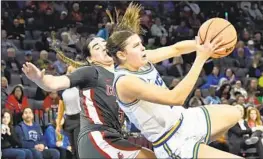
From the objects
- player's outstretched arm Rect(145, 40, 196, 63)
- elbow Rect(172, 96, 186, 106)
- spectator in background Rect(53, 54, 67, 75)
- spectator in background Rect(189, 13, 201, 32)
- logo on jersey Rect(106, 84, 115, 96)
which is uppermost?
player's outstretched arm Rect(145, 40, 196, 63)

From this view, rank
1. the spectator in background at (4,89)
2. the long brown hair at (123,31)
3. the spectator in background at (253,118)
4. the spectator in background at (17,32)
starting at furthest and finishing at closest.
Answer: the spectator in background at (17,32) → the spectator in background at (253,118) → the spectator in background at (4,89) → the long brown hair at (123,31)

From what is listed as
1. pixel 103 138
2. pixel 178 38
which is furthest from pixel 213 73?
pixel 103 138

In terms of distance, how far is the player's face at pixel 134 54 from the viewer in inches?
184

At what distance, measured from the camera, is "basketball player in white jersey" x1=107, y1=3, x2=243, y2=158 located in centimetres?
441

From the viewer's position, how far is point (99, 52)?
5.45 meters

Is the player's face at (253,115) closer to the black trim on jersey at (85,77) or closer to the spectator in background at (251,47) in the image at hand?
the spectator in background at (251,47)

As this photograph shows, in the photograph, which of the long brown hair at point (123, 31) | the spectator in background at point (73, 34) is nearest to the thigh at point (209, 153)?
the long brown hair at point (123, 31)

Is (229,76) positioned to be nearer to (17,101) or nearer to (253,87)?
(253,87)

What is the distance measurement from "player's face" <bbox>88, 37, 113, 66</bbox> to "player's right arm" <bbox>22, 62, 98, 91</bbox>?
0.18m

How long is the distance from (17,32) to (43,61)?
1841 mm

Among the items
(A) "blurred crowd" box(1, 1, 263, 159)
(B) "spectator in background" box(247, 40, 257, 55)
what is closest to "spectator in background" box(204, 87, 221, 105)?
(A) "blurred crowd" box(1, 1, 263, 159)

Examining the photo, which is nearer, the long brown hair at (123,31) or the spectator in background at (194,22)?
the long brown hair at (123,31)

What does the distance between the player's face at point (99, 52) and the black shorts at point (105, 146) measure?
66 centimetres

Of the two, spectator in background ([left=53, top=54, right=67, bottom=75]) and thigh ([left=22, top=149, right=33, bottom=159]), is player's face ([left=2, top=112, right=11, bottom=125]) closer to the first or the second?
thigh ([left=22, top=149, right=33, bottom=159])
